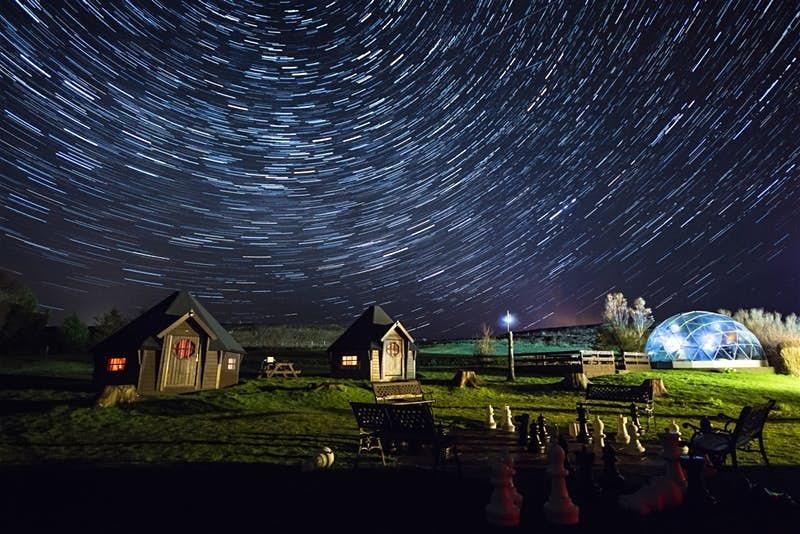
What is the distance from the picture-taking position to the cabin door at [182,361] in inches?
910

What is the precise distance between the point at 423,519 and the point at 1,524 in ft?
15.2

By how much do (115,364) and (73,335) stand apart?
123 feet

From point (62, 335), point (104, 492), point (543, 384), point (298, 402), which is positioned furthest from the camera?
point (62, 335)

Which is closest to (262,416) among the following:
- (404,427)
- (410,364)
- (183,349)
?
(404,427)

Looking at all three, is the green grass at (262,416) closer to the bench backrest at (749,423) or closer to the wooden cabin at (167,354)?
the bench backrest at (749,423)

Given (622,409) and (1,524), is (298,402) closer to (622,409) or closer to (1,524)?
(622,409)

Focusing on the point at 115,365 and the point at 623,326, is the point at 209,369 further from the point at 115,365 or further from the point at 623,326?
the point at 623,326

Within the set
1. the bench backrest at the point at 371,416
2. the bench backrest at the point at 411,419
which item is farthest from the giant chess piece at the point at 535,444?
the bench backrest at the point at 371,416

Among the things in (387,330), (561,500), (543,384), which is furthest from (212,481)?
(387,330)

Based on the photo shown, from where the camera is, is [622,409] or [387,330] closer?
[622,409]

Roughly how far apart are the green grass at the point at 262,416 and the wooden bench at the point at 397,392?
1.20 metres

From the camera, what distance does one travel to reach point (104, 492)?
6227mm

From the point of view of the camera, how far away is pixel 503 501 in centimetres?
455

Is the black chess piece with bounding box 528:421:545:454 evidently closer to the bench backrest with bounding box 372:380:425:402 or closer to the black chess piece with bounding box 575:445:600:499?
the black chess piece with bounding box 575:445:600:499
